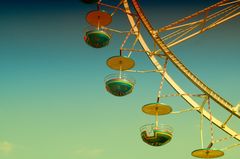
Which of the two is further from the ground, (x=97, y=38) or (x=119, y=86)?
(x=97, y=38)

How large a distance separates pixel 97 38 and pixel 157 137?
4.41m

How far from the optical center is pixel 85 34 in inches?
623

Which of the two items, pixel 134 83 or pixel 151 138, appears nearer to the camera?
pixel 151 138

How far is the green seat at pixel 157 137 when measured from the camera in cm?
1377

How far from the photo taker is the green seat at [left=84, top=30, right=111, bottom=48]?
15609 millimetres

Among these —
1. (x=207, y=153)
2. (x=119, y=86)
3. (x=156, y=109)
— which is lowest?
(x=207, y=153)

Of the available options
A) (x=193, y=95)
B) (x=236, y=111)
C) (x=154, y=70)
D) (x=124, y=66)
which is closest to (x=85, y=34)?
(x=124, y=66)

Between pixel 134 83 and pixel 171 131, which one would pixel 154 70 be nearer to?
pixel 134 83

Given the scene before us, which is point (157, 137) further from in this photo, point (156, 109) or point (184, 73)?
point (184, 73)

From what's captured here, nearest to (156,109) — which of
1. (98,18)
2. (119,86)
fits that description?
(119,86)

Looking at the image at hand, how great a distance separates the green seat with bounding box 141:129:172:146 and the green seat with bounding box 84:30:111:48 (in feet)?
13.0

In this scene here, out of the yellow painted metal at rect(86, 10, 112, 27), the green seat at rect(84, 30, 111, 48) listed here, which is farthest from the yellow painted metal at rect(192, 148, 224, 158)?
the yellow painted metal at rect(86, 10, 112, 27)

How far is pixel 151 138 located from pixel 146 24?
501 cm

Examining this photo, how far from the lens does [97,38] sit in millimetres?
15641
